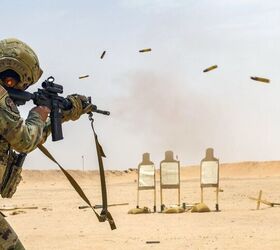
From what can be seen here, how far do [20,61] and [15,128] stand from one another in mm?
706

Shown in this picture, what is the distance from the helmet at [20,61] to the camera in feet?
20.3

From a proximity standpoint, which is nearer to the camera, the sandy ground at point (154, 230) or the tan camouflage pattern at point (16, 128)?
the tan camouflage pattern at point (16, 128)

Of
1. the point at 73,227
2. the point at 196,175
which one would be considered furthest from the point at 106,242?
the point at 196,175

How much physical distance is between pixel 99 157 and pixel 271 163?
63087 millimetres

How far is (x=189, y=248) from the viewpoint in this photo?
12203 mm

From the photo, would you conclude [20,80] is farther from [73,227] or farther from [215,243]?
[73,227]

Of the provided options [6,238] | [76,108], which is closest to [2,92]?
[6,238]

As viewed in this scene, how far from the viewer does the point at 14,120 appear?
572 centimetres

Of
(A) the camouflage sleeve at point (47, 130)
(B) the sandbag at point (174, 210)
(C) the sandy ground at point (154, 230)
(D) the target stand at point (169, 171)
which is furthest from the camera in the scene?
(D) the target stand at point (169, 171)

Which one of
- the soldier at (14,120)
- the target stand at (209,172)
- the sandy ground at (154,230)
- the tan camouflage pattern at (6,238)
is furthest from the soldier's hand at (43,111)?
the target stand at (209,172)

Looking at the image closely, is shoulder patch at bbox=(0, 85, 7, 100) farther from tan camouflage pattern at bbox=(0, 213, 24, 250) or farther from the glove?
the glove

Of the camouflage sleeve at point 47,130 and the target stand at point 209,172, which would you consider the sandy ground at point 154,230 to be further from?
the camouflage sleeve at point 47,130

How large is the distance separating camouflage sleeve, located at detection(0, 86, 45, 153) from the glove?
0.97m

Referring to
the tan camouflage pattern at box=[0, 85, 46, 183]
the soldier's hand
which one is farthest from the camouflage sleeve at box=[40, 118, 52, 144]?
the tan camouflage pattern at box=[0, 85, 46, 183]
